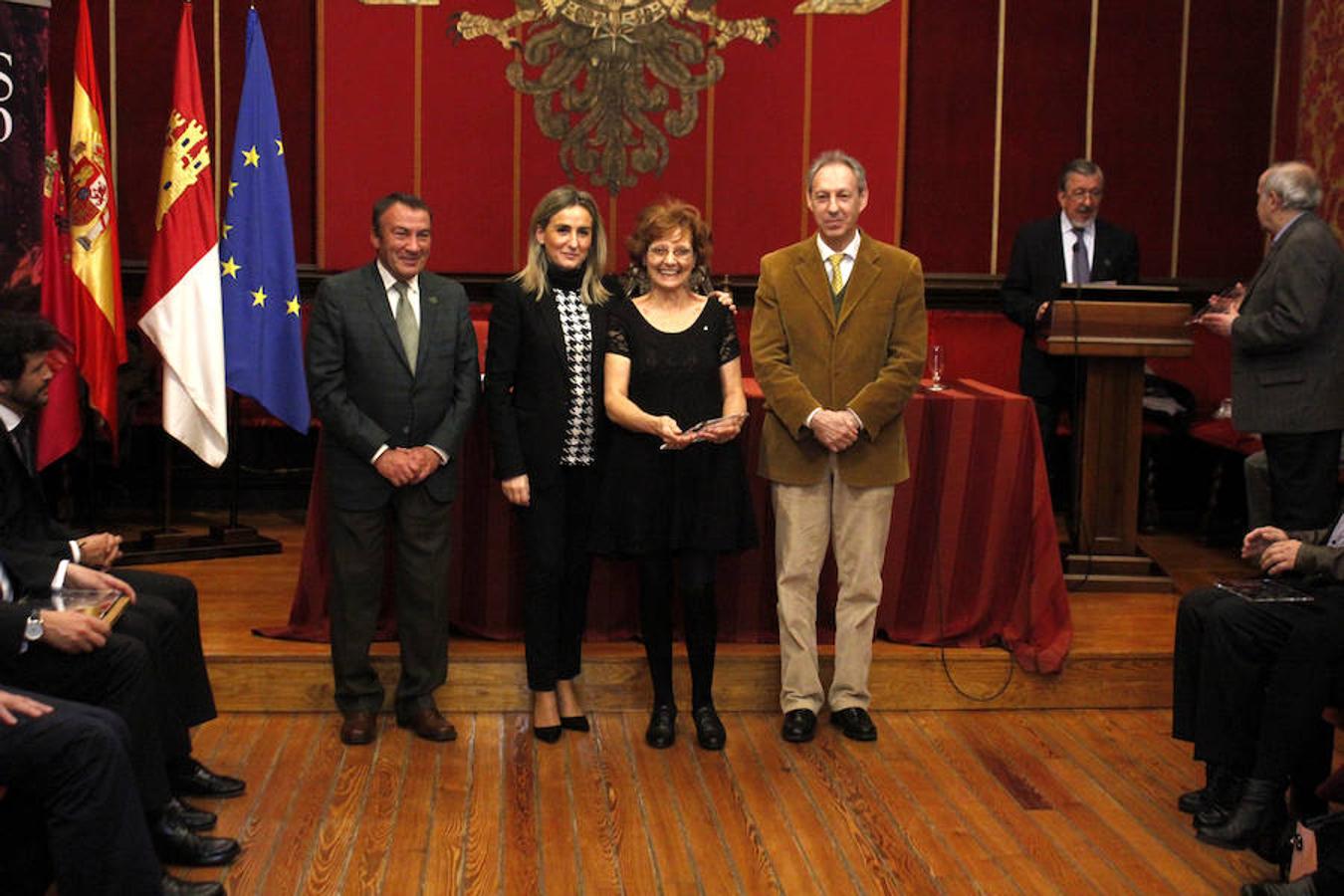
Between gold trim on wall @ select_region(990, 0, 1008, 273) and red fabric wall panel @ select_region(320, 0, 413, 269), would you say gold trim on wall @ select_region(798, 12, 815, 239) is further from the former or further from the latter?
red fabric wall panel @ select_region(320, 0, 413, 269)

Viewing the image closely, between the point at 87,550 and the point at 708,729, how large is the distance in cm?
183

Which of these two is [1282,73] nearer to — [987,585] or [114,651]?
[987,585]

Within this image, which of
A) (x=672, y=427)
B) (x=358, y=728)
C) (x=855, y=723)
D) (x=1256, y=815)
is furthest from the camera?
(x=855, y=723)

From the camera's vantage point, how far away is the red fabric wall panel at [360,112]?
24.1 ft

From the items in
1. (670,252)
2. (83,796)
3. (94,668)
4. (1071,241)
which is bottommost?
(83,796)

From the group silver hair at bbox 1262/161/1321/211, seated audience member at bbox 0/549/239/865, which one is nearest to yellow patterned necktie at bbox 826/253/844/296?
silver hair at bbox 1262/161/1321/211

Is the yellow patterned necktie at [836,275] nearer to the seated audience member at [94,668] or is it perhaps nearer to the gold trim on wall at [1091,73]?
the seated audience member at [94,668]

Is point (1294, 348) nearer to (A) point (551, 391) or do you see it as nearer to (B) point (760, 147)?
(A) point (551, 391)

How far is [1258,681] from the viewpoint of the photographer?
160 inches

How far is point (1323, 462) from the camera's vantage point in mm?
5305

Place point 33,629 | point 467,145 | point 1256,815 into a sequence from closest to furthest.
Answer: point 33,629 → point 1256,815 → point 467,145

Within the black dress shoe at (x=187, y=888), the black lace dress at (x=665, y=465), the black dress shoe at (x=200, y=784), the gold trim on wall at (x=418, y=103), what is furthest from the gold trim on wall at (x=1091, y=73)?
the black dress shoe at (x=187, y=888)

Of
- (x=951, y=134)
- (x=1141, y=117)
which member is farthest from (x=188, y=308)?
(x=1141, y=117)

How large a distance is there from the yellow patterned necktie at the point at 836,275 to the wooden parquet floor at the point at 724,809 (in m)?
1.36
